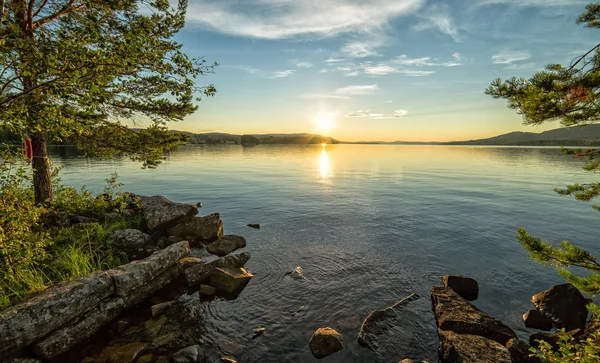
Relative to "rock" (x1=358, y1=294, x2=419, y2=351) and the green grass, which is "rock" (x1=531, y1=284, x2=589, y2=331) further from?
the green grass

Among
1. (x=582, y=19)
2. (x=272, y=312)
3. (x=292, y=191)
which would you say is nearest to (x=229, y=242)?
(x=272, y=312)

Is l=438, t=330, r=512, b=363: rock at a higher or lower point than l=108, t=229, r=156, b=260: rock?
lower

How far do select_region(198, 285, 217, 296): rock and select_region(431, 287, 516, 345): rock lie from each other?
27.1 ft

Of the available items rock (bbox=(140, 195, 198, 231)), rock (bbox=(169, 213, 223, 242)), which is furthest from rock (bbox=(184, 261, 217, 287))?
rock (bbox=(140, 195, 198, 231))

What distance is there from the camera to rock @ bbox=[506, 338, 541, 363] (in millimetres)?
7066

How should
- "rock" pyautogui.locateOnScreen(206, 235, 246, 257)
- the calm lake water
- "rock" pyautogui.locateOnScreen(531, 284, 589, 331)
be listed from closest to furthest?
A: the calm lake water
"rock" pyautogui.locateOnScreen(531, 284, 589, 331)
"rock" pyautogui.locateOnScreen(206, 235, 246, 257)

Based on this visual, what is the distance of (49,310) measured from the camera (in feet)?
23.2

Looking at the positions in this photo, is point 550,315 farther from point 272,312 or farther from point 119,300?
point 119,300

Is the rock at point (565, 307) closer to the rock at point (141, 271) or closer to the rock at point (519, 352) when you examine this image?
the rock at point (519, 352)

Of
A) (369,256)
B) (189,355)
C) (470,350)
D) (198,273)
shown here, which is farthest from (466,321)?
(198,273)

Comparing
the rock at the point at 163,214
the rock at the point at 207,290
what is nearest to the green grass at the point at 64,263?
the rock at the point at 163,214

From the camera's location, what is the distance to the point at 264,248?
15.5 meters

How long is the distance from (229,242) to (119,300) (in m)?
7.01

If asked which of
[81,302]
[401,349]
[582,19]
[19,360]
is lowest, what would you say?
[401,349]
